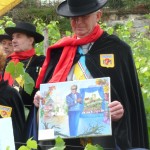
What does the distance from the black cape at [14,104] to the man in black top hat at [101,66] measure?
33 centimetres

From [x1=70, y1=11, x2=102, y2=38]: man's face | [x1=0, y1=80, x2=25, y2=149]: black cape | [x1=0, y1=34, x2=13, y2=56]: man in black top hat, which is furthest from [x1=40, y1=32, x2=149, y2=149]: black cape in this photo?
[x1=0, y1=34, x2=13, y2=56]: man in black top hat

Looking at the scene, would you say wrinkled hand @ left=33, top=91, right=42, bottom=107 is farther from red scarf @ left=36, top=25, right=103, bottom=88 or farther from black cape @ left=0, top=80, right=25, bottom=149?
black cape @ left=0, top=80, right=25, bottom=149

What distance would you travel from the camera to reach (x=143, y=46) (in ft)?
19.3

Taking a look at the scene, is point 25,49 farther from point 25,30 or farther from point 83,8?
point 83,8

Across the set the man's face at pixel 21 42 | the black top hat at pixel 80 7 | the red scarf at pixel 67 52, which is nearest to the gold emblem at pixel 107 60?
the red scarf at pixel 67 52

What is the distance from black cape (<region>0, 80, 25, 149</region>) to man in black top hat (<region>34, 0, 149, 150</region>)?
13.0 inches

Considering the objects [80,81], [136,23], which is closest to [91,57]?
[80,81]

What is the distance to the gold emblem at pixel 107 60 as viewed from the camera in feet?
10.9

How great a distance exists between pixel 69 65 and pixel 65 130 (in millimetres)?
522

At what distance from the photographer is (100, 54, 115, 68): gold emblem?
10.9 ft

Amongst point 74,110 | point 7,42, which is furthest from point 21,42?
point 74,110

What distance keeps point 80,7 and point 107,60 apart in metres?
0.38

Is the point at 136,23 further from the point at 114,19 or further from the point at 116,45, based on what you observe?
the point at 116,45

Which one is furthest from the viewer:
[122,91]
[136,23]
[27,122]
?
[136,23]
